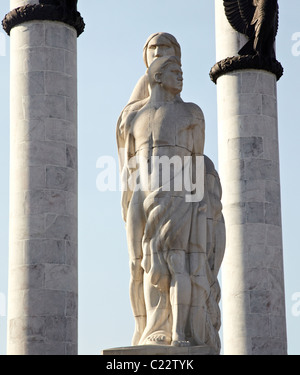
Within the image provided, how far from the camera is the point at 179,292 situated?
729 inches

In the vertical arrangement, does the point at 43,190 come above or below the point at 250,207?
below

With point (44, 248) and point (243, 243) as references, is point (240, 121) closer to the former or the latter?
point (243, 243)

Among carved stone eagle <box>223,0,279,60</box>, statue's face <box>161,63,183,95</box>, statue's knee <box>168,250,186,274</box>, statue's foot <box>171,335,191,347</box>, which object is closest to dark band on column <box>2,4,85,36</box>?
carved stone eagle <box>223,0,279,60</box>

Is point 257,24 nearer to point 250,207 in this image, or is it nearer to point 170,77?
point 250,207

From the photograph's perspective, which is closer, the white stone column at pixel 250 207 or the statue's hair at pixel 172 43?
the statue's hair at pixel 172 43

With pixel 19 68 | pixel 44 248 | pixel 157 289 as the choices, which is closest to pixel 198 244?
pixel 157 289

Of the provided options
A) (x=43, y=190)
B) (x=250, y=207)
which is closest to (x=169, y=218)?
(x=43, y=190)

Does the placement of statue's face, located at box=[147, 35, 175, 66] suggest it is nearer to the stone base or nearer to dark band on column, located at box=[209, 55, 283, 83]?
the stone base

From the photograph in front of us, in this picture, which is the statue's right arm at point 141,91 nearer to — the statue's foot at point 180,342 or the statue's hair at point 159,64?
the statue's hair at point 159,64

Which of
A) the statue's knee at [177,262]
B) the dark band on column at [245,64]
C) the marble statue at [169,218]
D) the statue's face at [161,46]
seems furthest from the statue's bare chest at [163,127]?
the dark band on column at [245,64]

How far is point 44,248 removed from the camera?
24266mm

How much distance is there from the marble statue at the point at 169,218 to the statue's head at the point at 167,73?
0.05ft

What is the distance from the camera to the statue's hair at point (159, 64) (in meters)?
19.5

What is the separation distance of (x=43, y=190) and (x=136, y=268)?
5.98 metres
